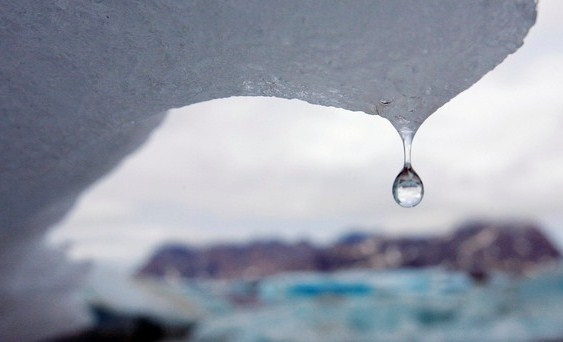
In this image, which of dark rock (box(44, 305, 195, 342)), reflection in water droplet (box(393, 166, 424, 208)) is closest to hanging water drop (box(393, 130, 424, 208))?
reflection in water droplet (box(393, 166, 424, 208))

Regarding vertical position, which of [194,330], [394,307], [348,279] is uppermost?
[348,279]

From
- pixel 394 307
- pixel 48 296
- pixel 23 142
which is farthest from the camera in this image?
pixel 394 307

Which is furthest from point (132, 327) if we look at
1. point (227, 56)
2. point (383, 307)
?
point (227, 56)

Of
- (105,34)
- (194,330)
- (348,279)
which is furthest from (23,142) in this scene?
(348,279)

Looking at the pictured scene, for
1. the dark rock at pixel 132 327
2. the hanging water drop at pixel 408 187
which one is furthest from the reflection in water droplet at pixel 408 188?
the dark rock at pixel 132 327

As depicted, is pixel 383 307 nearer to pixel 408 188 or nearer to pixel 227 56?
pixel 408 188

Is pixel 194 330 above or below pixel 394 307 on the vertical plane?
below

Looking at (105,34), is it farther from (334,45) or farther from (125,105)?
(334,45)
